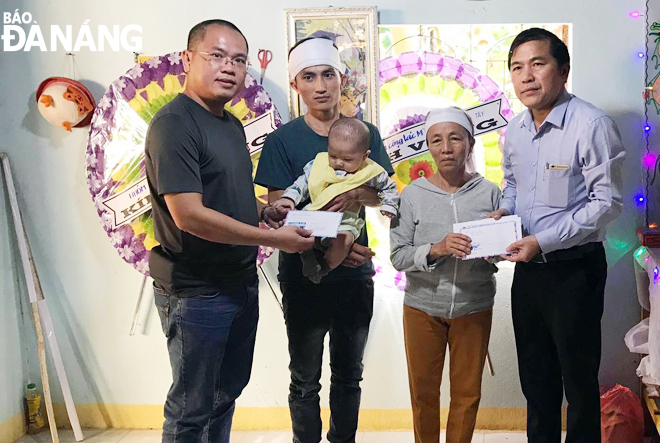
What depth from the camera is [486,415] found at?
2938mm

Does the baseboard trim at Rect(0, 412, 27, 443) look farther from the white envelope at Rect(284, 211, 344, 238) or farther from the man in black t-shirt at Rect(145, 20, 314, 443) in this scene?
the white envelope at Rect(284, 211, 344, 238)

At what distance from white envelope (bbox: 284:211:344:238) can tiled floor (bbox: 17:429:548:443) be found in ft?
4.10

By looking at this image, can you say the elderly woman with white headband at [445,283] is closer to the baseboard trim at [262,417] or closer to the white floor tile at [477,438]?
the white floor tile at [477,438]

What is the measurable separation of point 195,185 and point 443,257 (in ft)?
2.77

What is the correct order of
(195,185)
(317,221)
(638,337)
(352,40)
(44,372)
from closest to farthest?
(195,185), (317,221), (638,337), (352,40), (44,372)

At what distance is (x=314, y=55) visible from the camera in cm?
219

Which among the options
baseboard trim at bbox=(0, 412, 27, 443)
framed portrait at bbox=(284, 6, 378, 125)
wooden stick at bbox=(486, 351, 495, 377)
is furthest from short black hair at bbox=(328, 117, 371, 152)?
baseboard trim at bbox=(0, 412, 27, 443)

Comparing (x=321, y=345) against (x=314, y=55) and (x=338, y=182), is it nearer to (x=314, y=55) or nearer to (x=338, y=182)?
(x=338, y=182)

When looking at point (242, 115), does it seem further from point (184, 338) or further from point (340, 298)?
point (184, 338)

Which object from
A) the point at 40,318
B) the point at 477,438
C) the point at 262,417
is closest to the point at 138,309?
the point at 40,318

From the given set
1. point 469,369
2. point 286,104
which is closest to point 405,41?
point 286,104

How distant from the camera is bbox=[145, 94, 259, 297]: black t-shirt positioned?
176cm

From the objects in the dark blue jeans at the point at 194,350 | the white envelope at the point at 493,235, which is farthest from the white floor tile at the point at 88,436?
the white envelope at the point at 493,235

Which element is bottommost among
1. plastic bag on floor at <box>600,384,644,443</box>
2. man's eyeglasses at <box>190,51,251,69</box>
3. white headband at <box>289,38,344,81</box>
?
plastic bag on floor at <box>600,384,644,443</box>
